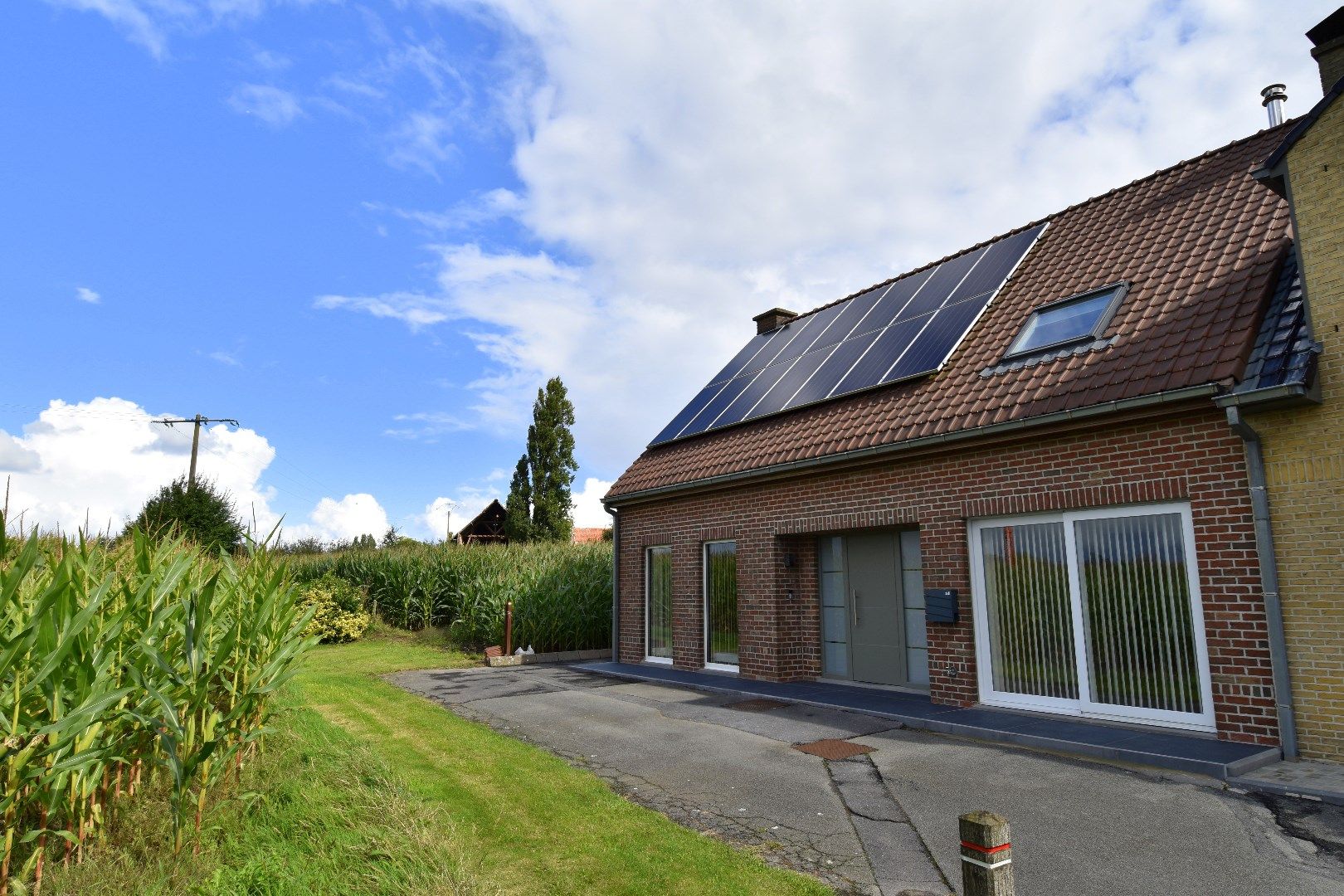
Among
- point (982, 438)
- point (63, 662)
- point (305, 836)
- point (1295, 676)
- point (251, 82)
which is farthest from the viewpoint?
point (982, 438)

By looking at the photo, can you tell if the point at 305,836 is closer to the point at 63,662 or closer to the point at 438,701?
the point at 63,662

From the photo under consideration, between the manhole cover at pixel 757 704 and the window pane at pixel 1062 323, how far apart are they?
4960 millimetres

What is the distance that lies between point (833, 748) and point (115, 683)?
5.47 metres

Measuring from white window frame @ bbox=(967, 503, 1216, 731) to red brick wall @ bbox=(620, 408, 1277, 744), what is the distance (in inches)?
4.2

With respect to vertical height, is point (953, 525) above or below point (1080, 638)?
above

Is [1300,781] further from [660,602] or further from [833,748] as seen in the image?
[660,602]

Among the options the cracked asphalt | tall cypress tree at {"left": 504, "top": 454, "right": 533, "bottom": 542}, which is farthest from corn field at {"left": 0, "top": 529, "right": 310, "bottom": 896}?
tall cypress tree at {"left": 504, "top": 454, "right": 533, "bottom": 542}

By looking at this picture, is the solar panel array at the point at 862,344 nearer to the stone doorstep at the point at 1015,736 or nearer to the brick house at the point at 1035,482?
the brick house at the point at 1035,482

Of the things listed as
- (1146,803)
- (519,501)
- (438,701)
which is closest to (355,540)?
(519,501)

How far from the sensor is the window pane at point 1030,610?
7914 mm

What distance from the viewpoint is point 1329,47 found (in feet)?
28.6

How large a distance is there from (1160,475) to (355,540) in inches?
1064

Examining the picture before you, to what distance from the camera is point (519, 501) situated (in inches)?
1714

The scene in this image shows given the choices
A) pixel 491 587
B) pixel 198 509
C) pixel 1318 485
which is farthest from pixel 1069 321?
pixel 198 509
